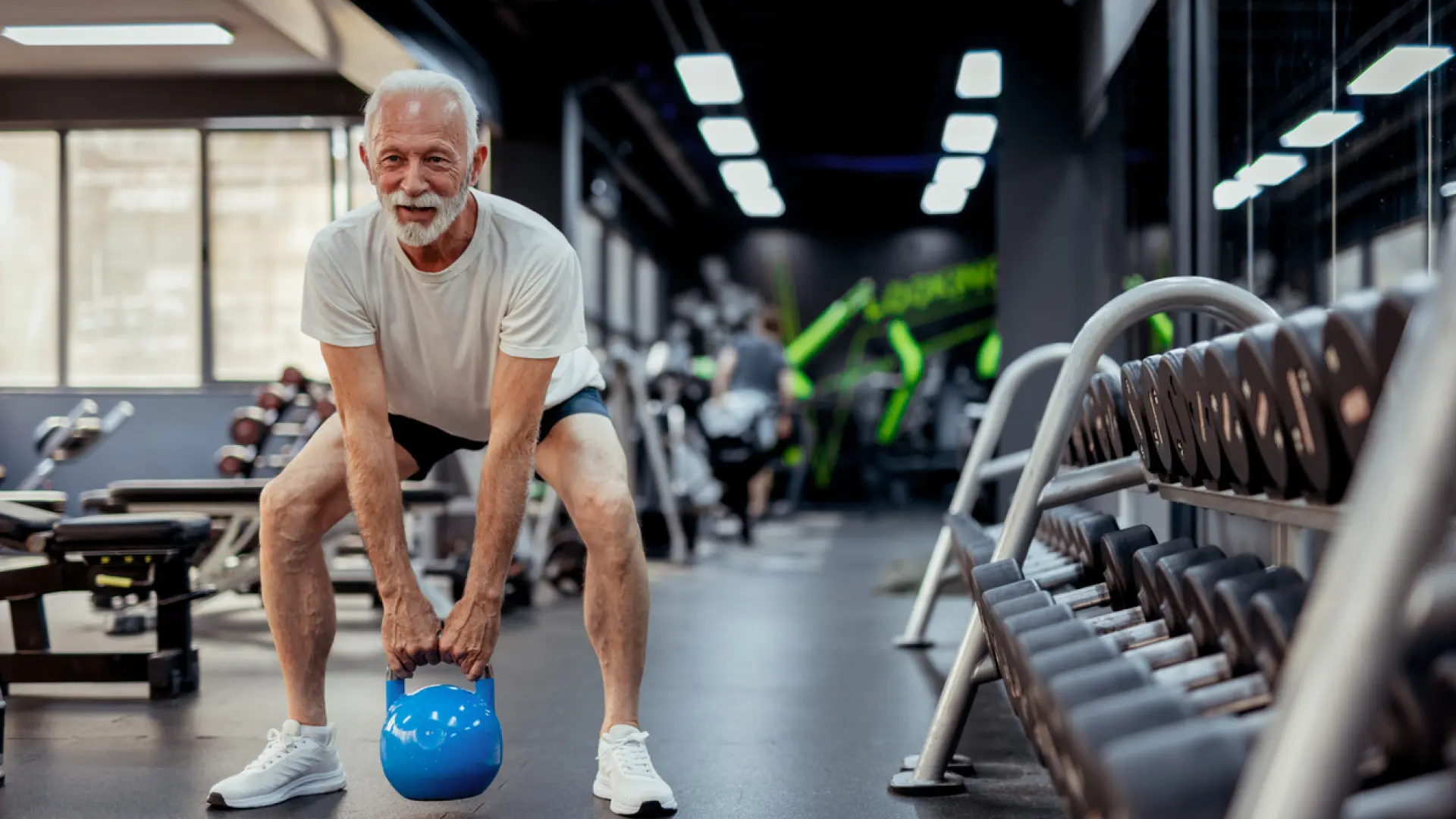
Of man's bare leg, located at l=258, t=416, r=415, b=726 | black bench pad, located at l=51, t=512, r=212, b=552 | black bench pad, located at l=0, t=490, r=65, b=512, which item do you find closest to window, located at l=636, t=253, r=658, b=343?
black bench pad, located at l=0, t=490, r=65, b=512

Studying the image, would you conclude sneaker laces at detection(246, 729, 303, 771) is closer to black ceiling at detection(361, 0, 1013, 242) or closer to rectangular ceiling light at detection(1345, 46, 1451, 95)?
rectangular ceiling light at detection(1345, 46, 1451, 95)

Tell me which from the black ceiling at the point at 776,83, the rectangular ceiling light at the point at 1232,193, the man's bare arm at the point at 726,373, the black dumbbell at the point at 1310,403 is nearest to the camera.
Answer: the black dumbbell at the point at 1310,403

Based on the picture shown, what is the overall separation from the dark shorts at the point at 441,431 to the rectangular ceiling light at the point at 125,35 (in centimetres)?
442

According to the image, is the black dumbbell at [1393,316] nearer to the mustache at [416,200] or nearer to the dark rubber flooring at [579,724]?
the dark rubber flooring at [579,724]

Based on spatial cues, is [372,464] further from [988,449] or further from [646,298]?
[646,298]

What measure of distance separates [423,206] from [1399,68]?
184cm

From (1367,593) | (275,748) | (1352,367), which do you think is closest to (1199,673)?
(1352,367)

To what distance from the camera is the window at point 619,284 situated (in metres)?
10.8

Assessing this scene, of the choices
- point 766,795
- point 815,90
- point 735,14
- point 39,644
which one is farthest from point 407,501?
point 815,90

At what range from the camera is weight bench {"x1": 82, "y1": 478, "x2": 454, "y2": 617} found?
424 cm

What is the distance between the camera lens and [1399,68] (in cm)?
243

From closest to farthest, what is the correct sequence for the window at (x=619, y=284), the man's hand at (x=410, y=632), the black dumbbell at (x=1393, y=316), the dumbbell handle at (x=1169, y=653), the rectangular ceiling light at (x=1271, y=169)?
the black dumbbell at (x=1393, y=316), the dumbbell handle at (x=1169, y=653), the man's hand at (x=410, y=632), the rectangular ceiling light at (x=1271, y=169), the window at (x=619, y=284)

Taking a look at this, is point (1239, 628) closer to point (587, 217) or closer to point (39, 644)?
point (39, 644)

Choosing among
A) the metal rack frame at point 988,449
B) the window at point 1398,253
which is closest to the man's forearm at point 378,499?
the metal rack frame at point 988,449
